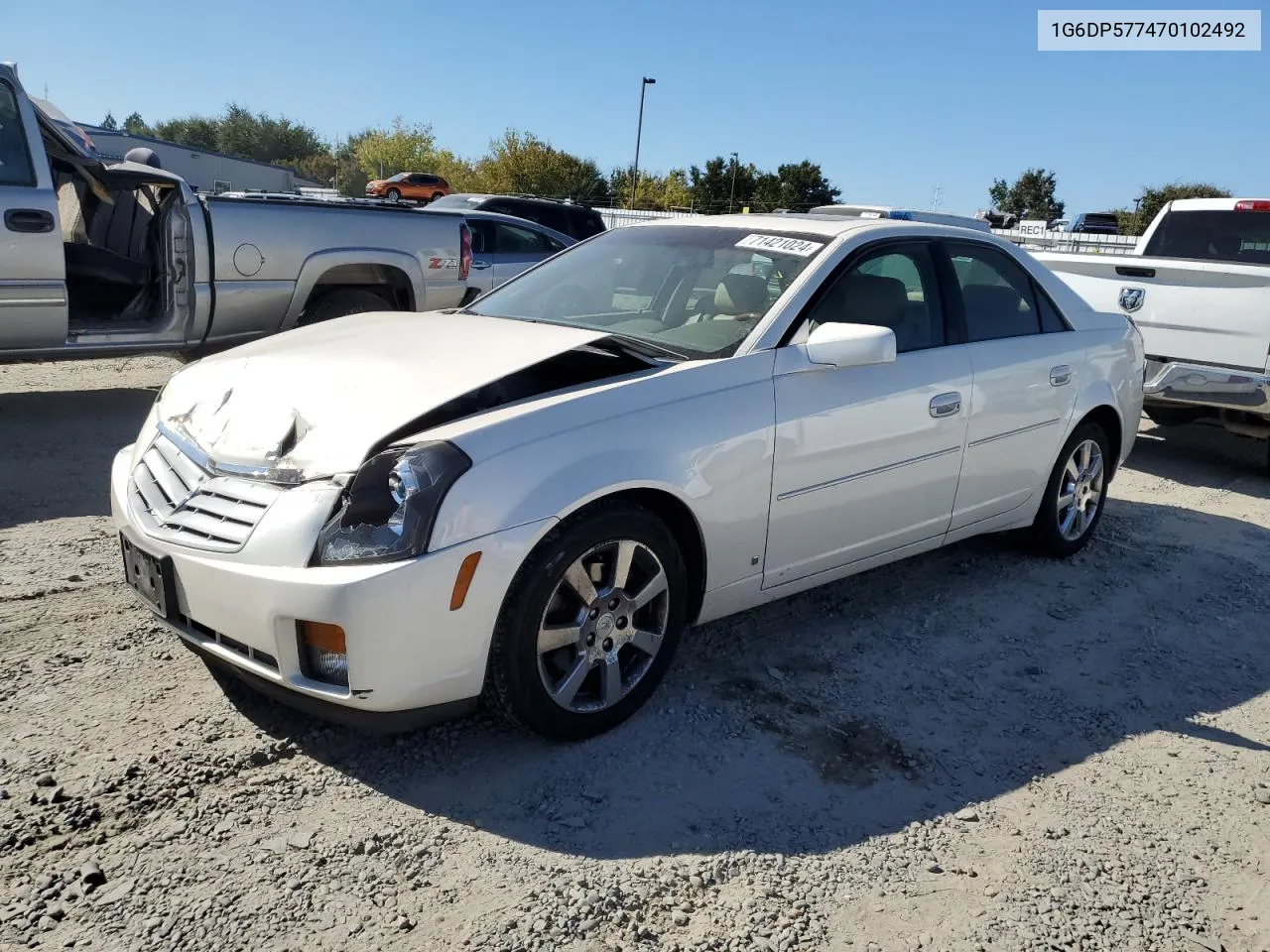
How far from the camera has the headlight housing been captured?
8.75ft

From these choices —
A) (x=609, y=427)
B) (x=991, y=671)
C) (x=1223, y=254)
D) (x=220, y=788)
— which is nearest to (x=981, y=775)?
(x=991, y=671)

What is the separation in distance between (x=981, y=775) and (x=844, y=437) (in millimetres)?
1251

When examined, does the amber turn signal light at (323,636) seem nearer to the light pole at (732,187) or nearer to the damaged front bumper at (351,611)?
A: the damaged front bumper at (351,611)

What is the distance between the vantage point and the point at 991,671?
155 inches

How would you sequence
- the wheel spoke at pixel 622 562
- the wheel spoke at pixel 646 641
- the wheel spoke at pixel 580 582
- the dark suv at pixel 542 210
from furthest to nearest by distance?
1. the dark suv at pixel 542 210
2. the wheel spoke at pixel 646 641
3. the wheel spoke at pixel 622 562
4. the wheel spoke at pixel 580 582

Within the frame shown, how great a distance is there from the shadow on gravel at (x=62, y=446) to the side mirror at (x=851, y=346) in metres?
3.64

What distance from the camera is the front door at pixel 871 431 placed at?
11.8 ft

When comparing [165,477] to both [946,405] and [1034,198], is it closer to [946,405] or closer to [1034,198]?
[946,405]

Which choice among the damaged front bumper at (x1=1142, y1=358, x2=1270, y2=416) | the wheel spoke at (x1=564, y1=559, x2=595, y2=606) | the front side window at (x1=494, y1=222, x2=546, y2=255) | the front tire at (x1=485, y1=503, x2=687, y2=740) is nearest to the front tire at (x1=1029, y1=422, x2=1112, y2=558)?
the damaged front bumper at (x1=1142, y1=358, x2=1270, y2=416)

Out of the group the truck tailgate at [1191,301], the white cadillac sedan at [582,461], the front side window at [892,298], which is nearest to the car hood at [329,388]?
the white cadillac sedan at [582,461]

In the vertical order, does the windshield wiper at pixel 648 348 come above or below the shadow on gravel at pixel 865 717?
above

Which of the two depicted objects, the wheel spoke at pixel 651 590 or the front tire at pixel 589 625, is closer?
the front tire at pixel 589 625

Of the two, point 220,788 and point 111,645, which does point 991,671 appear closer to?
point 220,788

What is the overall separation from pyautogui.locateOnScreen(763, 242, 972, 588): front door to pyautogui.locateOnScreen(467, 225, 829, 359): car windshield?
0.77ft
